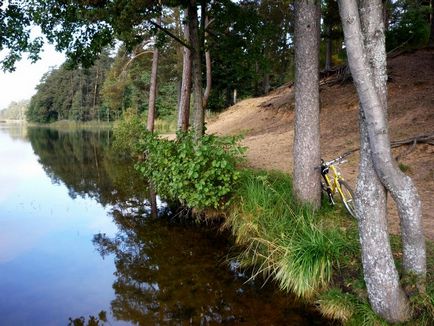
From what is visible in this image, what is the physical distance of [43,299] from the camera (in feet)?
18.3

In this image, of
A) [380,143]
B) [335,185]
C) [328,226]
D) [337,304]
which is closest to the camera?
[380,143]

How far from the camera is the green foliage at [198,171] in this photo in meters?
7.16

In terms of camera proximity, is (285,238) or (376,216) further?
(285,238)

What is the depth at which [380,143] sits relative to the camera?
12.0ft

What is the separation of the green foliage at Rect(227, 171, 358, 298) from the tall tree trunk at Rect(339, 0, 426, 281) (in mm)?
1087

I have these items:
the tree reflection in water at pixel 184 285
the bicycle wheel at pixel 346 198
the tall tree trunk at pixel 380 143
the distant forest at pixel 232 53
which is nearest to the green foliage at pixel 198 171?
the tree reflection in water at pixel 184 285

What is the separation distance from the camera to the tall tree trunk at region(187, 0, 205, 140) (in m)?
8.80

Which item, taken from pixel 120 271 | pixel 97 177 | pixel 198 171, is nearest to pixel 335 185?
pixel 198 171

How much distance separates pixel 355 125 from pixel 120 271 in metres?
9.43

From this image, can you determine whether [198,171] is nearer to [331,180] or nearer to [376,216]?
[331,180]

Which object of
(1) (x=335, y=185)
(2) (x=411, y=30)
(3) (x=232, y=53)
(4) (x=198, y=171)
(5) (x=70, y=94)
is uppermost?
(5) (x=70, y=94)

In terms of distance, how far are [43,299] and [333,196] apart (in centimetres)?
506

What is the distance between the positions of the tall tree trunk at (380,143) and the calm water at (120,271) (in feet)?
5.13

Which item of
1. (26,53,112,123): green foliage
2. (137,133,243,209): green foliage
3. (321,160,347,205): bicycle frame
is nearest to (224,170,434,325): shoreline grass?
(321,160,347,205): bicycle frame
